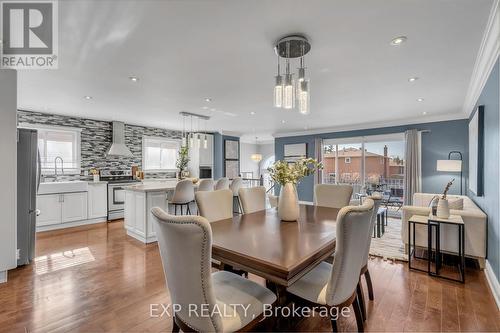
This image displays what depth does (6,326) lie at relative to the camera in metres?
1.83

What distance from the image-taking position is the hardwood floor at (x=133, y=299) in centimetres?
186

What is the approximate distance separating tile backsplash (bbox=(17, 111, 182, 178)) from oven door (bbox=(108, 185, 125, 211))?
0.76m

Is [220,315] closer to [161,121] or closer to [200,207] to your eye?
[200,207]

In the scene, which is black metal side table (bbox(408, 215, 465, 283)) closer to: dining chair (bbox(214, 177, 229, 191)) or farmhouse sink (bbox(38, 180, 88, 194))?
dining chair (bbox(214, 177, 229, 191))

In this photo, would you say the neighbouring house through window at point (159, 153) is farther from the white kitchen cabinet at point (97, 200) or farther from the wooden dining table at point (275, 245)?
the wooden dining table at point (275, 245)

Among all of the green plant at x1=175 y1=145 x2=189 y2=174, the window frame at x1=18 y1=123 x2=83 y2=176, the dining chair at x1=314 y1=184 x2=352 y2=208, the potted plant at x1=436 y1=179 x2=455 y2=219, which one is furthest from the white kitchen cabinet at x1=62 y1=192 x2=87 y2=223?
the potted plant at x1=436 y1=179 x2=455 y2=219

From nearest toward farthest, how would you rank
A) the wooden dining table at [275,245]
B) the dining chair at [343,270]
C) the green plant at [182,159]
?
1. the wooden dining table at [275,245]
2. the dining chair at [343,270]
3. the green plant at [182,159]

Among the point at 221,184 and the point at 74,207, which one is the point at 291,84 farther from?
the point at 74,207

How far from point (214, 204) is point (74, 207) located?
4186 millimetres

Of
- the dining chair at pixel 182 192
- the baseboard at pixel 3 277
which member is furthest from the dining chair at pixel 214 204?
the baseboard at pixel 3 277

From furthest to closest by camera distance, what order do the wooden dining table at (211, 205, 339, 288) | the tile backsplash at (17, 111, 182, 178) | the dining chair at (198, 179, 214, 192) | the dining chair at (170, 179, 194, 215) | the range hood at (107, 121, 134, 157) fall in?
1. the range hood at (107, 121, 134, 157)
2. the tile backsplash at (17, 111, 182, 178)
3. the dining chair at (198, 179, 214, 192)
4. the dining chair at (170, 179, 194, 215)
5. the wooden dining table at (211, 205, 339, 288)

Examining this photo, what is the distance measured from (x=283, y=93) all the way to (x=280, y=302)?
5.64ft

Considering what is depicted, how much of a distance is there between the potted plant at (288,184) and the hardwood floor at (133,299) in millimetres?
863

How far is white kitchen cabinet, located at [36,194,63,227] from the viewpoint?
14.5 feet
